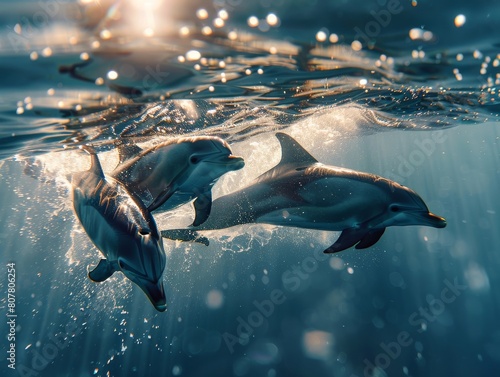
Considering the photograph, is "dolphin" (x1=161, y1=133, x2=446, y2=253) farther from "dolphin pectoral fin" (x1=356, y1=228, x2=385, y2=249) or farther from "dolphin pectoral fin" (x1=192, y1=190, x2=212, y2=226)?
"dolphin pectoral fin" (x1=192, y1=190, x2=212, y2=226)

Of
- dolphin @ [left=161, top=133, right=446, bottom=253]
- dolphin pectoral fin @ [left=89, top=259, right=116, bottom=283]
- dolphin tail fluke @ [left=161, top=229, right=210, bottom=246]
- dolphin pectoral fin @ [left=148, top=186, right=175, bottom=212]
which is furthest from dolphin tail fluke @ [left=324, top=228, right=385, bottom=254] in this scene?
dolphin pectoral fin @ [left=89, top=259, right=116, bottom=283]

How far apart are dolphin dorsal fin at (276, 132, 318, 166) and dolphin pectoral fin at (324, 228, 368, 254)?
1442 millimetres

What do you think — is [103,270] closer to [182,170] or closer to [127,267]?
[127,267]

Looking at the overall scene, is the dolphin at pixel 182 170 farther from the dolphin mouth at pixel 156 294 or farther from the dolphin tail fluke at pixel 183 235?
the dolphin mouth at pixel 156 294

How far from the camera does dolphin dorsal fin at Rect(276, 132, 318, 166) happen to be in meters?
5.98

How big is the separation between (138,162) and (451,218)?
223 ft

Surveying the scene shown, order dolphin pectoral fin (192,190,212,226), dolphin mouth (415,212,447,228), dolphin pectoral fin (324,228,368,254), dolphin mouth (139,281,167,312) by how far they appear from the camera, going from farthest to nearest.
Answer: dolphin pectoral fin (192,190,212,226)
dolphin pectoral fin (324,228,368,254)
dolphin mouth (415,212,447,228)
dolphin mouth (139,281,167,312)

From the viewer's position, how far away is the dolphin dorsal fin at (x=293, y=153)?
5.98 meters

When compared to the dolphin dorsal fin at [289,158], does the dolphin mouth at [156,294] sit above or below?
below

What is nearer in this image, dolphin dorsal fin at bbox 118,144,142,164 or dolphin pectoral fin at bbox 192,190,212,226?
dolphin pectoral fin at bbox 192,190,212,226

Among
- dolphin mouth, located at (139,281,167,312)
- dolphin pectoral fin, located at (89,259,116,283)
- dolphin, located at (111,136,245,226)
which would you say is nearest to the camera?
dolphin mouth, located at (139,281,167,312)

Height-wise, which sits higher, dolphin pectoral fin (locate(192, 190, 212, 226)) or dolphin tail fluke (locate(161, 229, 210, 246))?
dolphin pectoral fin (locate(192, 190, 212, 226))

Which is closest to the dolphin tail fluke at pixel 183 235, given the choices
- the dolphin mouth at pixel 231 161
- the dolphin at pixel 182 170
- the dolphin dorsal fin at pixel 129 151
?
the dolphin at pixel 182 170

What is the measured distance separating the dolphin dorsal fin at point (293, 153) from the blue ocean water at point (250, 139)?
65.6 inches
